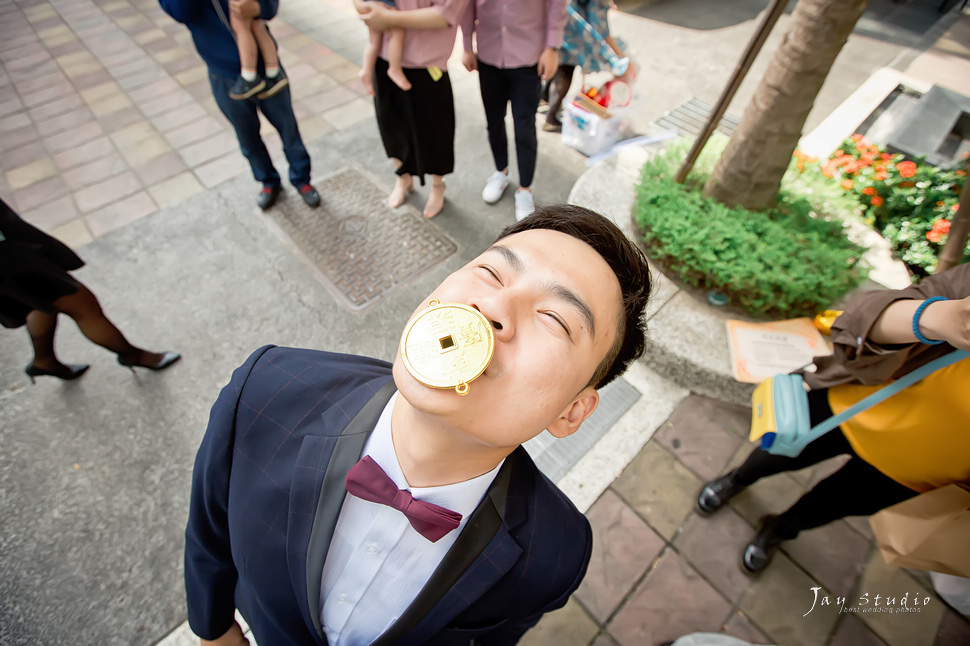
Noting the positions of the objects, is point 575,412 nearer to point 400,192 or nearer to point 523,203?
point 523,203

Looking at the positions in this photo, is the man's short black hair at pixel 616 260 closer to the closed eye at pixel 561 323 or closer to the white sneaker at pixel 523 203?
the closed eye at pixel 561 323

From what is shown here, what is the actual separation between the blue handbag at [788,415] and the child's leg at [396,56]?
315 centimetres

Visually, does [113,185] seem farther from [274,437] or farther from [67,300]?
[274,437]

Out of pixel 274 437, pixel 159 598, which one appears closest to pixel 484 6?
pixel 274 437

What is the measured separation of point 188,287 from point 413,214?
2118 mm

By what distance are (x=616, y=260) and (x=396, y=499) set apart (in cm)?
105

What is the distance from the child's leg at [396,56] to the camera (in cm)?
323

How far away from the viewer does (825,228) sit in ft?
11.7

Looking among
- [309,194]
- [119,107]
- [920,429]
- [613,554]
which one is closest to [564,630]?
[613,554]

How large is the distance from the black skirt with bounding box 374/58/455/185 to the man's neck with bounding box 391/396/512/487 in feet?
10.1

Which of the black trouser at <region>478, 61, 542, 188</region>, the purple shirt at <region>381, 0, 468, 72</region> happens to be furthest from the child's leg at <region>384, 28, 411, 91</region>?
the black trouser at <region>478, 61, 542, 188</region>

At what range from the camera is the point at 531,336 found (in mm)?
1242

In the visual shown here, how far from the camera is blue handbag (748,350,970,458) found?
1953 mm

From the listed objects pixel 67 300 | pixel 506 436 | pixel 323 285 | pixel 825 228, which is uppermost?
pixel 506 436
